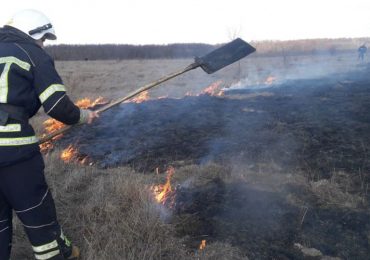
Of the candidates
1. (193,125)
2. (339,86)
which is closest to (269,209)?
(193,125)

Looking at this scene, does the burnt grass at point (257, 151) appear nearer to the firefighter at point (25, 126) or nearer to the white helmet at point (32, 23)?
the firefighter at point (25, 126)

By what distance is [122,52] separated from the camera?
190 ft

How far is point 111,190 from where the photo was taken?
431cm

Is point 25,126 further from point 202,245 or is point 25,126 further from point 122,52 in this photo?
point 122,52

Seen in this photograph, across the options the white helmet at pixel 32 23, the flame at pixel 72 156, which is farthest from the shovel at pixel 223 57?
the flame at pixel 72 156

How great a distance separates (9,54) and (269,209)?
3208 mm

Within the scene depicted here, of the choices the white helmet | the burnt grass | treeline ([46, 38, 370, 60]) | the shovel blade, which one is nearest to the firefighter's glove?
the white helmet

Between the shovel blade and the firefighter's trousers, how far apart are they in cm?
268

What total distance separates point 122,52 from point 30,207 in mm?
57457

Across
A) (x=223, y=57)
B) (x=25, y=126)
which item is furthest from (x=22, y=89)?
(x=223, y=57)

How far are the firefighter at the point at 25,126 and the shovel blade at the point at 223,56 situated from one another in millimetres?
2344

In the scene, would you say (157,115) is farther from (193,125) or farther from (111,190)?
(111,190)

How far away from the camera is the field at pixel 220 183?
3525 mm

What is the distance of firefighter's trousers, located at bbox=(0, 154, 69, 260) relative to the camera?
110 inches
